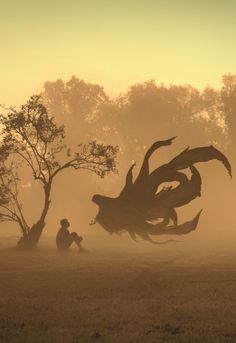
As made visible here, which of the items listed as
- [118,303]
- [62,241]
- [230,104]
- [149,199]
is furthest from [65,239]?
[230,104]

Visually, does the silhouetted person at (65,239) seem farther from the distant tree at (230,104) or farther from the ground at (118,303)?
the distant tree at (230,104)

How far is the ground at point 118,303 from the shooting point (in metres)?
10.6

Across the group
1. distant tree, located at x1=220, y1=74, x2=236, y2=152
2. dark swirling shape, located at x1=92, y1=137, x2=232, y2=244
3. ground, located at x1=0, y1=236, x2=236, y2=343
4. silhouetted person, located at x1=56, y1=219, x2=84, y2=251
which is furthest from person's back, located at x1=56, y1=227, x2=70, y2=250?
distant tree, located at x1=220, y1=74, x2=236, y2=152

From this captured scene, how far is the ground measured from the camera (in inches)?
417

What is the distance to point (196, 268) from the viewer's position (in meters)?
23.6

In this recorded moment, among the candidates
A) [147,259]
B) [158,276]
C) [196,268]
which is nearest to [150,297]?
[158,276]

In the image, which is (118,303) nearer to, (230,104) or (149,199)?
(149,199)

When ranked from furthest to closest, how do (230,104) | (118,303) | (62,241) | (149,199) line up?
1. (230,104)
2. (62,241)
3. (149,199)
4. (118,303)

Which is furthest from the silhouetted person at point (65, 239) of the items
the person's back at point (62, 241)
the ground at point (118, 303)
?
the ground at point (118, 303)

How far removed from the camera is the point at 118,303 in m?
14.2

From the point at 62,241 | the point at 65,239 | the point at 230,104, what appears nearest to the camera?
the point at 62,241

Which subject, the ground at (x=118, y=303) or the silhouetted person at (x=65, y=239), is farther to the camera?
the silhouetted person at (x=65, y=239)

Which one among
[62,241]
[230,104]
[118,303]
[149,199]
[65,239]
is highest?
[230,104]

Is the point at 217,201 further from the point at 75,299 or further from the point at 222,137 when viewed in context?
the point at 75,299
